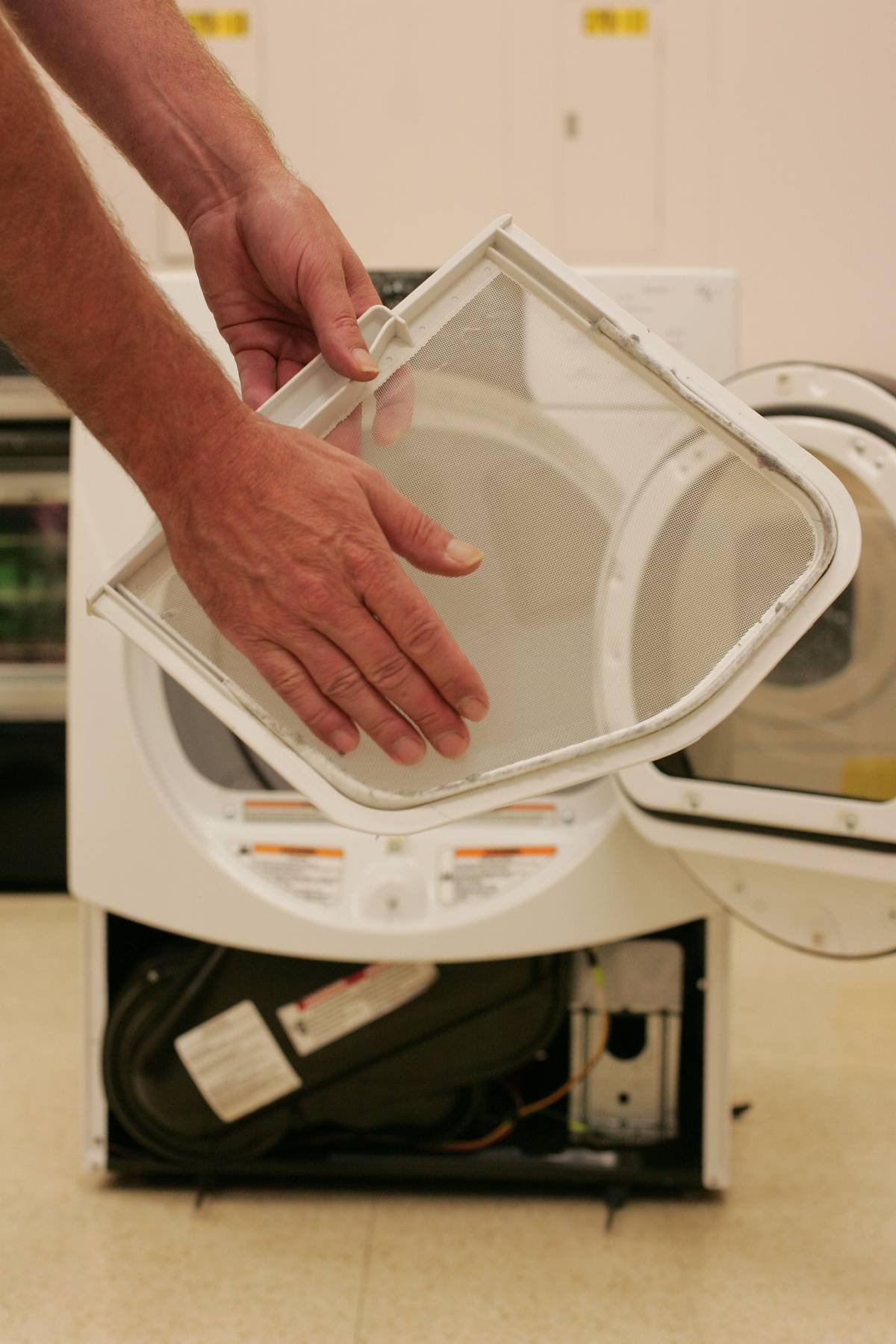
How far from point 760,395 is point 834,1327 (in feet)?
2.63

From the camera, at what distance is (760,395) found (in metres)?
1.01

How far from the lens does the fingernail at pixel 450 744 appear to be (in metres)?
0.67

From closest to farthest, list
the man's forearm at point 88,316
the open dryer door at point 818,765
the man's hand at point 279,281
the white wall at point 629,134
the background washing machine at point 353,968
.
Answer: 1. the man's forearm at point 88,316
2. the man's hand at point 279,281
3. the open dryer door at point 818,765
4. the background washing machine at point 353,968
5. the white wall at point 629,134

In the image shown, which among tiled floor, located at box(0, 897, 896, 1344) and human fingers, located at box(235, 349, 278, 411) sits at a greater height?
human fingers, located at box(235, 349, 278, 411)

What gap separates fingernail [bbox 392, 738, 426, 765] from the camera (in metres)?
0.66

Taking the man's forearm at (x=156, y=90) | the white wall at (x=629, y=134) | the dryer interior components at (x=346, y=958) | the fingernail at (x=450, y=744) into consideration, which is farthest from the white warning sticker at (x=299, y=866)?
the white wall at (x=629, y=134)

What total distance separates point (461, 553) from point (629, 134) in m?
1.81

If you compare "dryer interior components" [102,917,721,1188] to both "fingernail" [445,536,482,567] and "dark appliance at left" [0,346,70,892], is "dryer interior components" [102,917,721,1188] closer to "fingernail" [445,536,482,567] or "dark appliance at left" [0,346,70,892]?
"fingernail" [445,536,482,567]

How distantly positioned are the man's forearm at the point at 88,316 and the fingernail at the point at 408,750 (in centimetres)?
19

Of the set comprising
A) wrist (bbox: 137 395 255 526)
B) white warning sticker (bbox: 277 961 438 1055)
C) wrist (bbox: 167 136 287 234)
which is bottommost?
white warning sticker (bbox: 277 961 438 1055)

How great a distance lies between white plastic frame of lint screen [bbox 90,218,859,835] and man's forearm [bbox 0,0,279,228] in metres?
0.16

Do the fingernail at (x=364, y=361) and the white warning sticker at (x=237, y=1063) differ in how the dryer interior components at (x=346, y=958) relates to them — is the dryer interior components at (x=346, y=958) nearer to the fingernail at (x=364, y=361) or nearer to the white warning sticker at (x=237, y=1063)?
the white warning sticker at (x=237, y=1063)

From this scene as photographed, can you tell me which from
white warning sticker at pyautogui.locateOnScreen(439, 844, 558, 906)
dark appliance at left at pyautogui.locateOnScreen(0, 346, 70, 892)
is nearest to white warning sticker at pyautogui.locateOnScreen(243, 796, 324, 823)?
white warning sticker at pyautogui.locateOnScreen(439, 844, 558, 906)

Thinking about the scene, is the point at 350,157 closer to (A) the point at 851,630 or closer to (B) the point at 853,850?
(A) the point at 851,630
